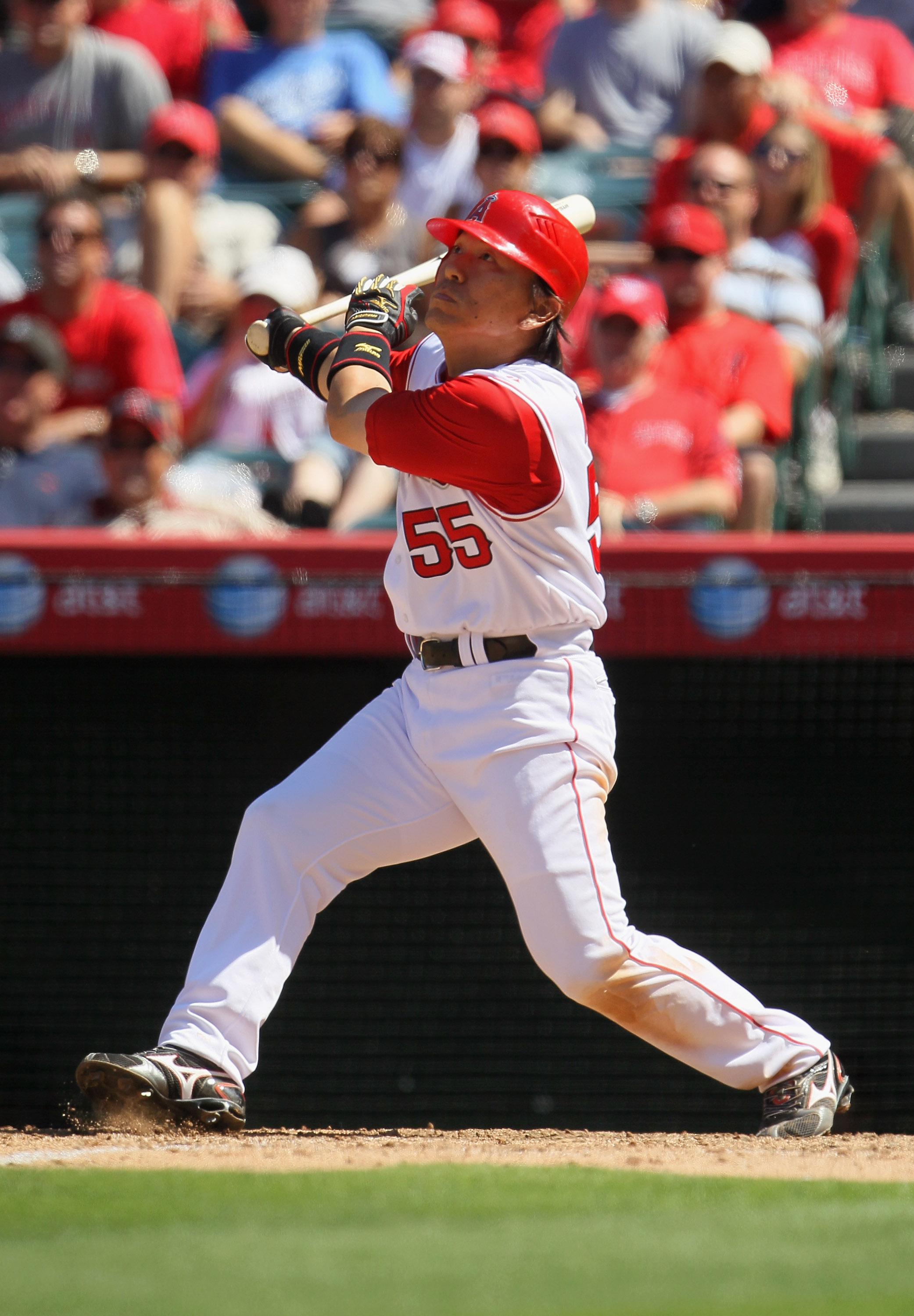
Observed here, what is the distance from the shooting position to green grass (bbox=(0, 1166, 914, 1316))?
6.98ft

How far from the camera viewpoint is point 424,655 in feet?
10.5

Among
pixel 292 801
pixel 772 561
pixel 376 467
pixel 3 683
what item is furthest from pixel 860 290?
pixel 292 801

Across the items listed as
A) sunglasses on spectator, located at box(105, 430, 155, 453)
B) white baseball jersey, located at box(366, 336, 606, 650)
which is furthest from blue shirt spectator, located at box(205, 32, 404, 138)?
white baseball jersey, located at box(366, 336, 606, 650)

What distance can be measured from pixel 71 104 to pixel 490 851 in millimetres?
5409

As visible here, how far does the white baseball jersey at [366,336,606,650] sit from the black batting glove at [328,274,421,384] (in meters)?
0.19

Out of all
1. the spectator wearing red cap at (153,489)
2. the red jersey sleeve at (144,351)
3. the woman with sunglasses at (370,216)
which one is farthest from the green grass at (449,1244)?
the woman with sunglasses at (370,216)

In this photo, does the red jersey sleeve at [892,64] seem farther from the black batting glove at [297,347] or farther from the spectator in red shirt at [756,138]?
the black batting glove at [297,347]

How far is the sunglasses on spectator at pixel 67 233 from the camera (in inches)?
241

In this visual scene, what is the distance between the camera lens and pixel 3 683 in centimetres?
460

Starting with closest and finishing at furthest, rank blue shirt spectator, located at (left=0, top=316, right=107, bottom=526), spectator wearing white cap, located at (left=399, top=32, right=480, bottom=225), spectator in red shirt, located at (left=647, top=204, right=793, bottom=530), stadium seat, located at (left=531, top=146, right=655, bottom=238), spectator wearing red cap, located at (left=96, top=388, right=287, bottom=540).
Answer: spectator wearing red cap, located at (left=96, top=388, right=287, bottom=540), blue shirt spectator, located at (left=0, top=316, right=107, bottom=526), spectator in red shirt, located at (left=647, top=204, right=793, bottom=530), spectator wearing white cap, located at (left=399, top=32, right=480, bottom=225), stadium seat, located at (left=531, top=146, right=655, bottom=238)

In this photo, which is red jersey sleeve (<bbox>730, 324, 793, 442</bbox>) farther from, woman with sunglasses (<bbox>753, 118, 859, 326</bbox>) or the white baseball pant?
the white baseball pant

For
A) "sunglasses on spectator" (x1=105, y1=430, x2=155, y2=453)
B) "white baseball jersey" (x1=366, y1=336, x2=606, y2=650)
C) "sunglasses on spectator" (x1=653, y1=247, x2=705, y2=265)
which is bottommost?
"white baseball jersey" (x1=366, y1=336, x2=606, y2=650)

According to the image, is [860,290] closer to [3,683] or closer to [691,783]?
[691,783]

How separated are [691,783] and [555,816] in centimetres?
157
